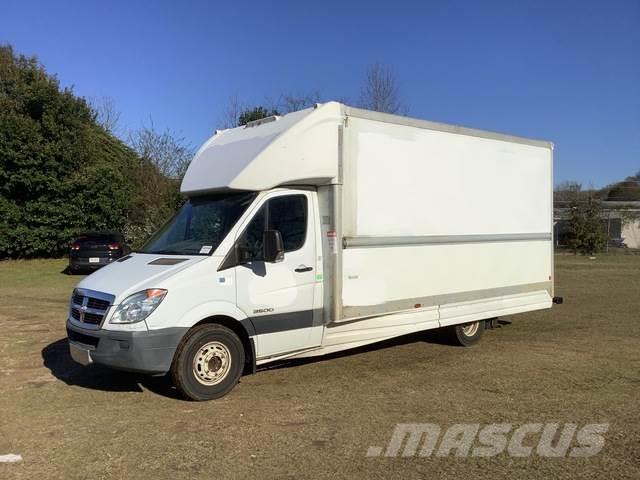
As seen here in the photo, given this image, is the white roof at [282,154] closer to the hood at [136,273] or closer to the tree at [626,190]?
the hood at [136,273]

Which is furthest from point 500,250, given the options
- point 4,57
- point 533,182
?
point 4,57

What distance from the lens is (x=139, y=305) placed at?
577cm

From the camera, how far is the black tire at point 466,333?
885 cm

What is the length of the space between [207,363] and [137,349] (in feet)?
2.43

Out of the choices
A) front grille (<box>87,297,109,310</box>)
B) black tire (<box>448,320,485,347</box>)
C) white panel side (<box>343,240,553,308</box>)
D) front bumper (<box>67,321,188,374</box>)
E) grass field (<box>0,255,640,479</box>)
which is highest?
white panel side (<box>343,240,553,308</box>)

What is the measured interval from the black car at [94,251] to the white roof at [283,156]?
495 inches

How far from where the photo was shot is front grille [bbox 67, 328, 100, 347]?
19.5ft

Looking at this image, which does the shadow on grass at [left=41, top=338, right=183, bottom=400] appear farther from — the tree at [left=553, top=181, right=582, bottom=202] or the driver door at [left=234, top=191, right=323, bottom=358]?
the tree at [left=553, top=181, right=582, bottom=202]

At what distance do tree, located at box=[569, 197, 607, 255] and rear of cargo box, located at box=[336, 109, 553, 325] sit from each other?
20899 mm

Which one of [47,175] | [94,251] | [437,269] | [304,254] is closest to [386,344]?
[437,269]

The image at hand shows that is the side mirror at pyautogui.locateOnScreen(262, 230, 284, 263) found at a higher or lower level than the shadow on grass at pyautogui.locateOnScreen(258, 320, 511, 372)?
higher

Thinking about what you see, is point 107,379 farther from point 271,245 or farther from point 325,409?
point 325,409

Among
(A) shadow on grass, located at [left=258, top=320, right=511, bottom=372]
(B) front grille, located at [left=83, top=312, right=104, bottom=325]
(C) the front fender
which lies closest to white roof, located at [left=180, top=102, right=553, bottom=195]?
(C) the front fender

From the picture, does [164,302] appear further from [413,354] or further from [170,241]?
[413,354]
